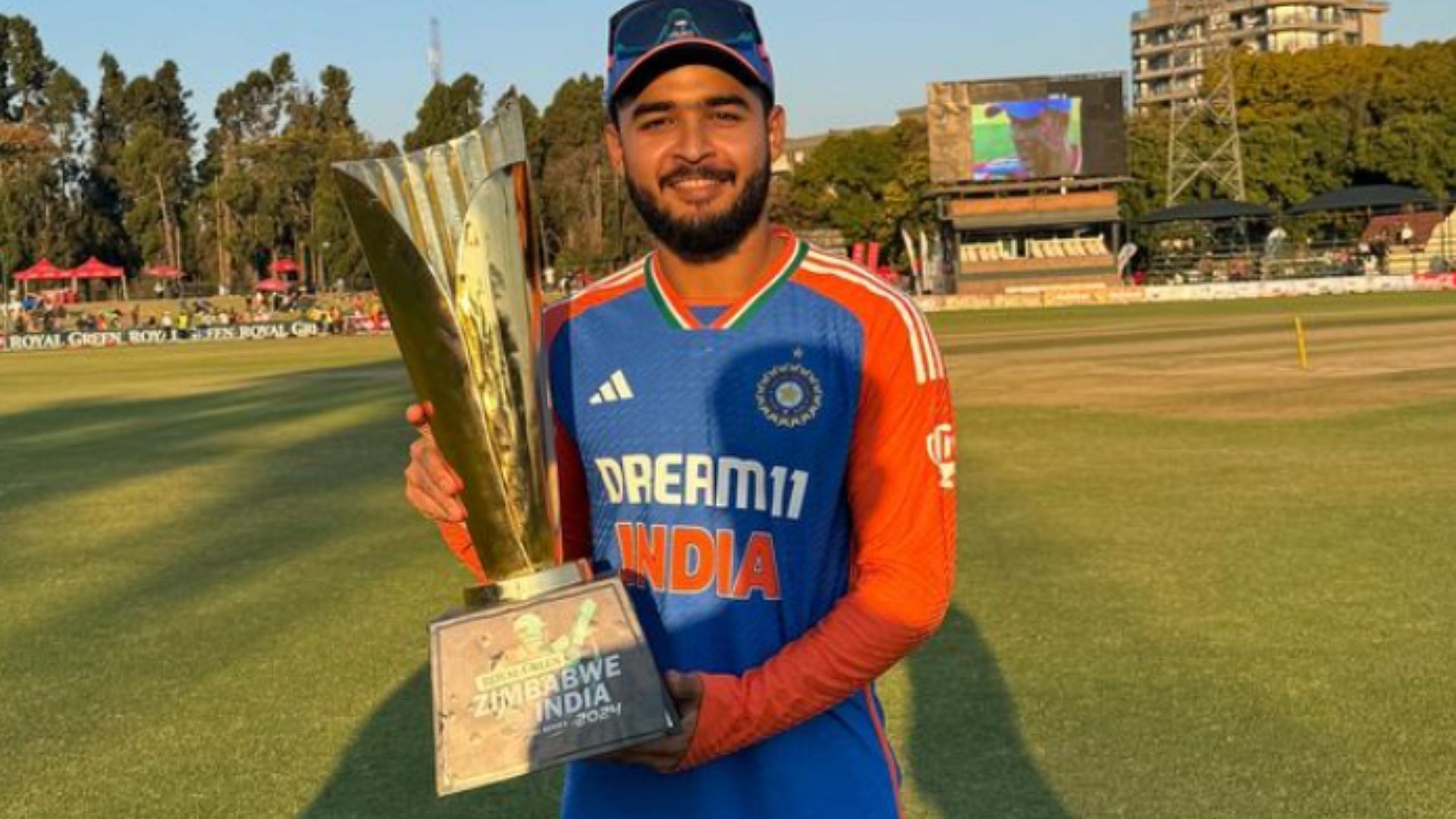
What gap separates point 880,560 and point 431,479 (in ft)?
2.29

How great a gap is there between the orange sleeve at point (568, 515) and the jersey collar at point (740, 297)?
0.86 ft

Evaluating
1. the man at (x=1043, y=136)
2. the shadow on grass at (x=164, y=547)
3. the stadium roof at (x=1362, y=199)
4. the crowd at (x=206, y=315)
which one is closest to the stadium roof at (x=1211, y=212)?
the stadium roof at (x=1362, y=199)

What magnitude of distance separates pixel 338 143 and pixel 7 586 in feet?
262

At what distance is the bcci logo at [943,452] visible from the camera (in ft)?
7.28

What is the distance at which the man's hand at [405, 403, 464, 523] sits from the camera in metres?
2.18

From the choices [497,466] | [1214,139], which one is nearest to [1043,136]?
[1214,139]

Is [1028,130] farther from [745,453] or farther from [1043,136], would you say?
[745,453]

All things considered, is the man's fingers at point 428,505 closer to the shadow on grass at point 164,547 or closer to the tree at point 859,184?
the shadow on grass at point 164,547

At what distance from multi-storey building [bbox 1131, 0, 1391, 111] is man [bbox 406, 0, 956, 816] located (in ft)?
446

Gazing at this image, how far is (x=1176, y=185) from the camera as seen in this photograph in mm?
74250

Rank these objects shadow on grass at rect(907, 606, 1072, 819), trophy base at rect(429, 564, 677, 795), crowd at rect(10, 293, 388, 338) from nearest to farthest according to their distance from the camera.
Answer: trophy base at rect(429, 564, 677, 795) < shadow on grass at rect(907, 606, 1072, 819) < crowd at rect(10, 293, 388, 338)

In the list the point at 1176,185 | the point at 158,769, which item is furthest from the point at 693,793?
the point at 1176,185

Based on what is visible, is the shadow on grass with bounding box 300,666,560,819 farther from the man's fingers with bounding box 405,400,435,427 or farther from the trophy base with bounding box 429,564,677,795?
the trophy base with bounding box 429,564,677,795

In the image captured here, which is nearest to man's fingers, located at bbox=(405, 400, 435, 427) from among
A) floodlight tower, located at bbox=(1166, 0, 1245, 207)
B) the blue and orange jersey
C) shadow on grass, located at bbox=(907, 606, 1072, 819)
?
the blue and orange jersey
